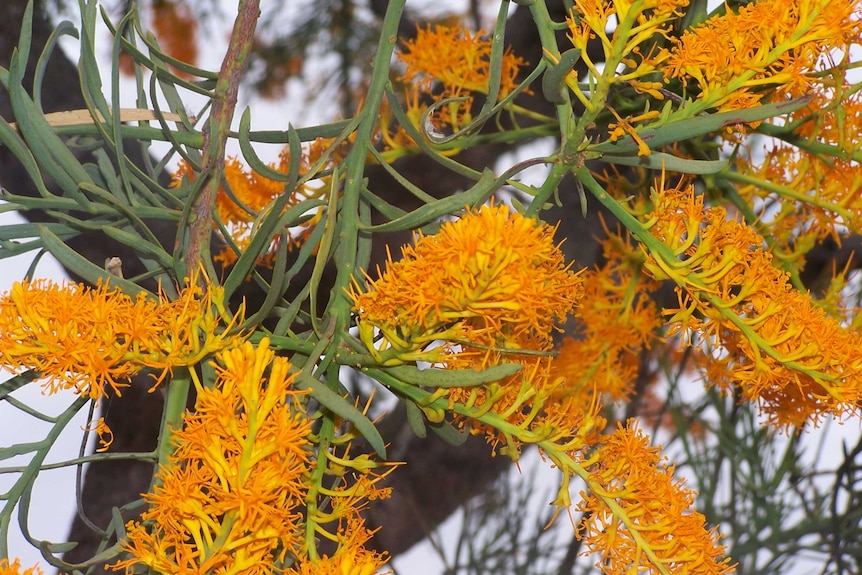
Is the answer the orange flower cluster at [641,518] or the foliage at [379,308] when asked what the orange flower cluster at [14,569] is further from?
the orange flower cluster at [641,518]

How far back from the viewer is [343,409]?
0.80 feet

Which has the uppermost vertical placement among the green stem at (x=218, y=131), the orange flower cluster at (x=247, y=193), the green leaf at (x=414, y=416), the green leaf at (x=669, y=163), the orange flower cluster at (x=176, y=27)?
the orange flower cluster at (x=176, y=27)

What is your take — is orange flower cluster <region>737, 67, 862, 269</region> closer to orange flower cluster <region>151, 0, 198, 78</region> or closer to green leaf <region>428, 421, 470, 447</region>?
green leaf <region>428, 421, 470, 447</region>

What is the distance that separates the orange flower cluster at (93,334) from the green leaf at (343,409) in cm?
2

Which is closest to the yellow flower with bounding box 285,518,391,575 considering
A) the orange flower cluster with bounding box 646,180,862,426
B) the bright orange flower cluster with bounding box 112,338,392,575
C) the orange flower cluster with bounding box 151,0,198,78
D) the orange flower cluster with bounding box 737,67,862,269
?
the bright orange flower cluster with bounding box 112,338,392,575

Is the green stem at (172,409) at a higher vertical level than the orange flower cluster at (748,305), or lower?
higher

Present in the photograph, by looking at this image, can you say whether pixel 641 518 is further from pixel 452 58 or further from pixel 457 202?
pixel 452 58

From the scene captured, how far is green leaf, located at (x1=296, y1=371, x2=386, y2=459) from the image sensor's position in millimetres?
242

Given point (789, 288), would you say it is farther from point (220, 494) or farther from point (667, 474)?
point (220, 494)

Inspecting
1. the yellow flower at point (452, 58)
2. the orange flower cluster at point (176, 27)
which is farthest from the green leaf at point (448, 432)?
the orange flower cluster at point (176, 27)

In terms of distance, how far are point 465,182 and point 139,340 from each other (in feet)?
1.88

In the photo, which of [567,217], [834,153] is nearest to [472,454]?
[567,217]

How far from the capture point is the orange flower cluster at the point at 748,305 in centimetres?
28

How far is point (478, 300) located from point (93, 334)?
0.33 ft
